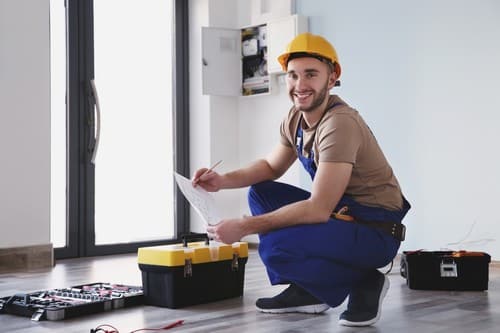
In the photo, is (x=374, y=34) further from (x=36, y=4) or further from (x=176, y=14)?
(x=36, y=4)

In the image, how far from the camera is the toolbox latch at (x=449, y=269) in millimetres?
3445

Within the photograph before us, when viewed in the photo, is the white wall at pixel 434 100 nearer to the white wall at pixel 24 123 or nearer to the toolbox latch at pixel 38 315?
the white wall at pixel 24 123

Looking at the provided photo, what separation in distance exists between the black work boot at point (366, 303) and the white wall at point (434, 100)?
81.5 inches

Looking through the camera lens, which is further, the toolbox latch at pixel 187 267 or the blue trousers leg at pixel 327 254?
the toolbox latch at pixel 187 267

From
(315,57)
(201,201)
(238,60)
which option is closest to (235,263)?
(201,201)

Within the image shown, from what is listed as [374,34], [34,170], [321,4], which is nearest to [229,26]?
[321,4]

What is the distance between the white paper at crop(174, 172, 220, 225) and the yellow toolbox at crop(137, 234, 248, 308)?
358 mm

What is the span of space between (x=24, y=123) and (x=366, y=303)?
2.93 meters

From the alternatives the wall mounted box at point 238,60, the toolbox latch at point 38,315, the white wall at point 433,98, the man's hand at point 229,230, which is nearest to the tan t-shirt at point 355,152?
the man's hand at point 229,230

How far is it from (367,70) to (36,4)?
2334 millimetres

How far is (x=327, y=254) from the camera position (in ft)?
8.39

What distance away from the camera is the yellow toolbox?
2.92 metres

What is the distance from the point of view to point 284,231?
2.55m

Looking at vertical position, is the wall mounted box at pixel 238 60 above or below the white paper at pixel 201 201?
above
